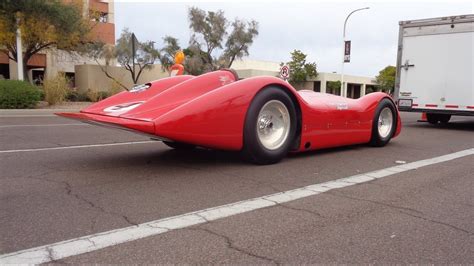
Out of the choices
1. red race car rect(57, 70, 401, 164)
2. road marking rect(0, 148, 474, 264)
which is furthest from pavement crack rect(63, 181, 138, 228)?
red race car rect(57, 70, 401, 164)

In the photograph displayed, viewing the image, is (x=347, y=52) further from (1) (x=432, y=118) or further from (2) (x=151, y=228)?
(2) (x=151, y=228)

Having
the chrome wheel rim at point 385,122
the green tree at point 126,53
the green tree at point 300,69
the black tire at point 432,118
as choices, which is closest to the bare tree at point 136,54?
the green tree at point 126,53

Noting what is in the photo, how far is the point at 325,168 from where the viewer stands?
5.41 meters

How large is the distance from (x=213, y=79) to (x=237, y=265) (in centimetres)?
313

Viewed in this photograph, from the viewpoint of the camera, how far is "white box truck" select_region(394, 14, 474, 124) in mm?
11625

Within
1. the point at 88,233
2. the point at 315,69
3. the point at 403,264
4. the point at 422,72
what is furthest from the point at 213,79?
the point at 315,69

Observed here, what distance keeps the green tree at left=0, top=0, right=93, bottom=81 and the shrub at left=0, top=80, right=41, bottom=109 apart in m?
4.97

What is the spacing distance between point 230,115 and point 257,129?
19.1 inches

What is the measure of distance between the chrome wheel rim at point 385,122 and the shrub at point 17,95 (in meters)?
15.0

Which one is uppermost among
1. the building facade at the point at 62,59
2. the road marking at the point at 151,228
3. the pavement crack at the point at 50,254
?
the building facade at the point at 62,59

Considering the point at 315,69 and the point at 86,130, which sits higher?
the point at 315,69

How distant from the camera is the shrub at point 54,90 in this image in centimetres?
1898

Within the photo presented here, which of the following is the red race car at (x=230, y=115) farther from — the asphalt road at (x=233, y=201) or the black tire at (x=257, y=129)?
the asphalt road at (x=233, y=201)

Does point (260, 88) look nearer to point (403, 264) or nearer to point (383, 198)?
point (383, 198)
